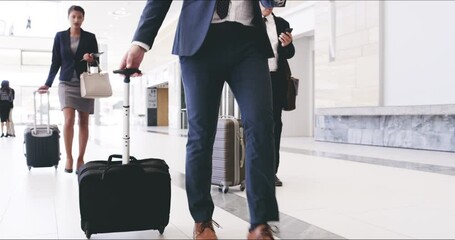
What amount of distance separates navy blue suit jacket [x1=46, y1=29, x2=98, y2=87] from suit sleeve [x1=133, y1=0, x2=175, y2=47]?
2.56 metres

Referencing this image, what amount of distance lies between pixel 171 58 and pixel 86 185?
60.1 ft

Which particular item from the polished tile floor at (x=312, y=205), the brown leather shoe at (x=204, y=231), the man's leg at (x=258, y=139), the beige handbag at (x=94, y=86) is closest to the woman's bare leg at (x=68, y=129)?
the polished tile floor at (x=312, y=205)

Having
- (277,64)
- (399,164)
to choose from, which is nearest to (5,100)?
(399,164)

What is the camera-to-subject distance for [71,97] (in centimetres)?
426

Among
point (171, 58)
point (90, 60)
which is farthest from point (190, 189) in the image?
point (171, 58)

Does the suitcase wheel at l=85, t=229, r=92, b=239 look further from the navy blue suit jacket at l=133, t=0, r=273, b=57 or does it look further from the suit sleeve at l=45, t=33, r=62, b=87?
the suit sleeve at l=45, t=33, r=62, b=87

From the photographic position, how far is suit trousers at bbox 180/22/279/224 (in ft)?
6.17

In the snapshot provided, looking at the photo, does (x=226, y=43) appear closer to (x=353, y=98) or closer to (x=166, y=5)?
(x=166, y=5)

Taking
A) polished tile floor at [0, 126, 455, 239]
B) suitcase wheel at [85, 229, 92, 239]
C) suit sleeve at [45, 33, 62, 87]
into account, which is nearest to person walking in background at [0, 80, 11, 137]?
polished tile floor at [0, 126, 455, 239]

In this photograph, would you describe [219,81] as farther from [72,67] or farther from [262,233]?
[72,67]

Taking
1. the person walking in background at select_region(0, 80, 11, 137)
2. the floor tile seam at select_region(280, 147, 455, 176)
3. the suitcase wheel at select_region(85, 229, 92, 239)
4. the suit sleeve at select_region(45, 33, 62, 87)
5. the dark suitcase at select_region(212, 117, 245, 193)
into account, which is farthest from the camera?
the person walking in background at select_region(0, 80, 11, 137)

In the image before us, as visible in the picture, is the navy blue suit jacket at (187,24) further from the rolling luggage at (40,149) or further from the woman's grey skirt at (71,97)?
the rolling luggage at (40,149)

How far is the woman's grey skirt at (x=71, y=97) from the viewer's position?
4.24m

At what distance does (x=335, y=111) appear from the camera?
8766 mm
